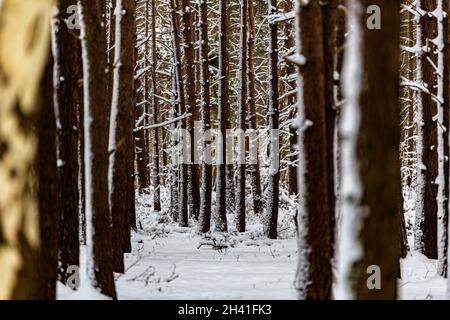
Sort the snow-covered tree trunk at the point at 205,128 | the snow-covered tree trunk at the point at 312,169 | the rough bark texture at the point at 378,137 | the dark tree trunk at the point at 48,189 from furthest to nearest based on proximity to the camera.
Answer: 1. the snow-covered tree trunk at the point at 205,128
2. the snow-covered tree trunk at the point at 312,169
3. the dark tree trunk at the point at 48,189
4. the rough bark texture at the point at 378,137

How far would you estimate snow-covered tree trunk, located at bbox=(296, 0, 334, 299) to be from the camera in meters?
6.05

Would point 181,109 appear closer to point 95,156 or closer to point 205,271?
point 205,271

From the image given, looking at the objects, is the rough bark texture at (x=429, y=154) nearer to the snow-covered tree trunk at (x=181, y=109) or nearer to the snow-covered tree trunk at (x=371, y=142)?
the snow-covered tree trunk at (x=371, y=142)

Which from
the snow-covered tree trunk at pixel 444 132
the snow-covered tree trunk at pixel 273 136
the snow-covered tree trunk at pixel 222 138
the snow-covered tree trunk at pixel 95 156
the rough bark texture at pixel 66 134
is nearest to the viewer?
the snow-covered tree trunk at pixel 95 156

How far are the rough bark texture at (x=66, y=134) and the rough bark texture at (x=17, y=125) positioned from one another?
3.40 m

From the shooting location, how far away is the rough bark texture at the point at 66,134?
A: 24.4 feet

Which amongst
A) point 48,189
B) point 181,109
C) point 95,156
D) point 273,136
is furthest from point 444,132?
point 181,109

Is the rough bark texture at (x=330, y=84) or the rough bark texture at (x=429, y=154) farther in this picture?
the rough bark texture at (x=429, y=154)

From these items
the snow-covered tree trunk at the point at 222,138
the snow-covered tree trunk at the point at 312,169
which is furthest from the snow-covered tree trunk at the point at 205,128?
the snow-covered tree trunk at the point at 312,169

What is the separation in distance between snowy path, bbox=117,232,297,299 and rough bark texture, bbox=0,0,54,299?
10.9ft

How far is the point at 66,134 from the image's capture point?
25.1 ft

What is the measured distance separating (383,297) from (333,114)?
295 cm

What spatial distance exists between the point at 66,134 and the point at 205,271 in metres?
3.99
